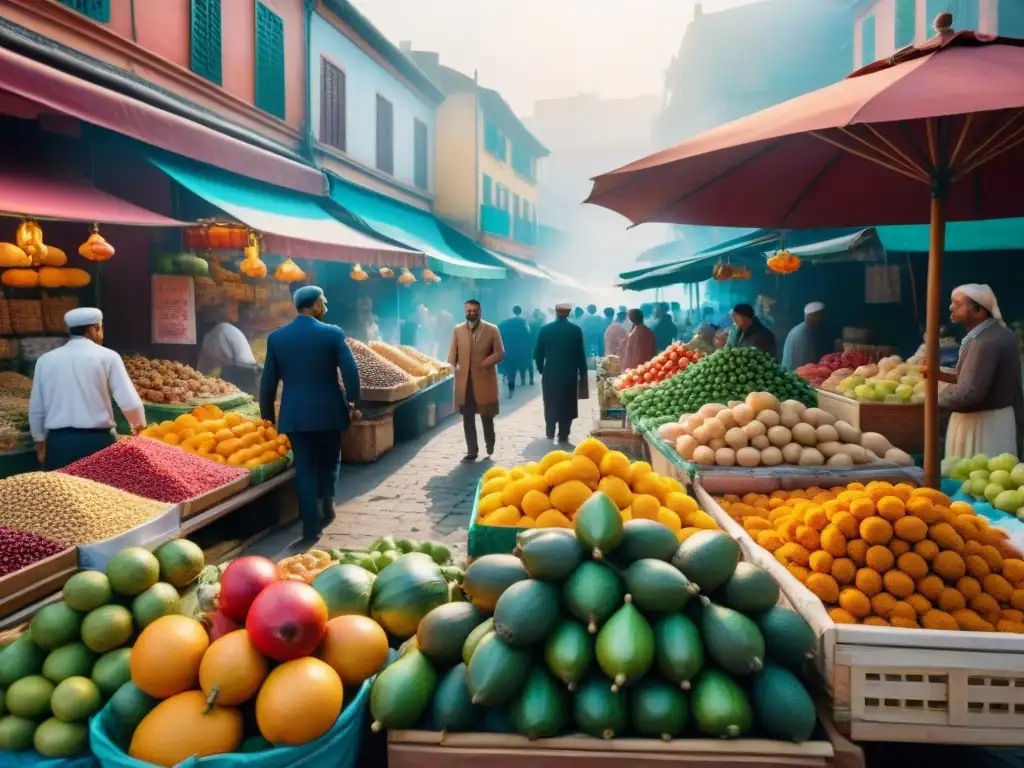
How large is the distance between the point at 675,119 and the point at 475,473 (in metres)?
31.2

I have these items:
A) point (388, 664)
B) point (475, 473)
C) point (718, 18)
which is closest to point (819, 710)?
point (388, 664)

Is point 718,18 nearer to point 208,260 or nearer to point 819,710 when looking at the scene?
point 208,260

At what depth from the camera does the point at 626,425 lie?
30.2ft

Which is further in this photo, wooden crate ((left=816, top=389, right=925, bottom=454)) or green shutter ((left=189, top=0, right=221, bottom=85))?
green shutter ((left=189, top=0, right=221, bottom=85))

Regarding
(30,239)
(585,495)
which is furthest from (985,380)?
(30,239)

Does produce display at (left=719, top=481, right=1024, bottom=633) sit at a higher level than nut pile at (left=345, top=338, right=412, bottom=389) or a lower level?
lower

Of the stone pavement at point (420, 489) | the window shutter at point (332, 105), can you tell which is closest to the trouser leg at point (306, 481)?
the stone pavement at point (420, 489)

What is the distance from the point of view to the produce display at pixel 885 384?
614 centimetres

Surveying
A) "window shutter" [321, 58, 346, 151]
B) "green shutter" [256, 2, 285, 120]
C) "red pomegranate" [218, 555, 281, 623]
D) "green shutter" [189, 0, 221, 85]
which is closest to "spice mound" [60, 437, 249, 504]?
"red pomegranate" [218, 555, 281, 623]

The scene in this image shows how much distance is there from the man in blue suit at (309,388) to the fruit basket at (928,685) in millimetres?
4340

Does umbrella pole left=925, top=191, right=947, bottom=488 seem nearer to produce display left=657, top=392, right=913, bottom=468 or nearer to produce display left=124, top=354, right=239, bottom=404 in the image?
produce display left=657, top=392, right=913, bottom=468

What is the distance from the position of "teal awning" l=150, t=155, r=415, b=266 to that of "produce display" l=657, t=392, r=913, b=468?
17.2 ft

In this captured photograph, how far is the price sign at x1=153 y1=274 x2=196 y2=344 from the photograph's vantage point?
846 centimetres

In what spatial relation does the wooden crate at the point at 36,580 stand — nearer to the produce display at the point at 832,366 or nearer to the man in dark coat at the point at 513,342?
the produce display at the point at 832,366
